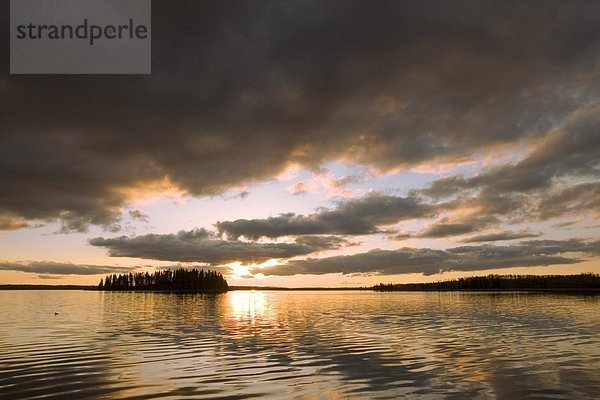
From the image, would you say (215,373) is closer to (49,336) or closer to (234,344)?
(234,344)

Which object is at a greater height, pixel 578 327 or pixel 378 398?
pixel 378 398

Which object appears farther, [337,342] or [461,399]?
[337,342]

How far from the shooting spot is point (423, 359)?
30.8 metres

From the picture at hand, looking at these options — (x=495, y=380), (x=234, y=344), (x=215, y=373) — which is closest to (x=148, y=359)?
(x=215, y=373)

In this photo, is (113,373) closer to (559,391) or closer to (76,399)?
(76,399)

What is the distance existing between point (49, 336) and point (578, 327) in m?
60.2

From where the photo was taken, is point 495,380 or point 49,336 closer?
point 495,380

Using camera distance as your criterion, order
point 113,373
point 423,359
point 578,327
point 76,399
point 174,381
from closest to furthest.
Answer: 1. point 76,399
2. point 174,381
3. point 113,373
4. point 423,359
5. point 578,327

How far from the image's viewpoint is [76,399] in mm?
20047

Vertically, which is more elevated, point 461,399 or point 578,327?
point 461,399

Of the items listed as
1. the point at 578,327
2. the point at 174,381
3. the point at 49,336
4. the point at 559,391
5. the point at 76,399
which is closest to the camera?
the point at 76,399

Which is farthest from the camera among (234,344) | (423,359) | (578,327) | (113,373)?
(578,327)

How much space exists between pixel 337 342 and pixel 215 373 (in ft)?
55.1

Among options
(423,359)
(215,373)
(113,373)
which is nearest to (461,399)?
(423,359)
